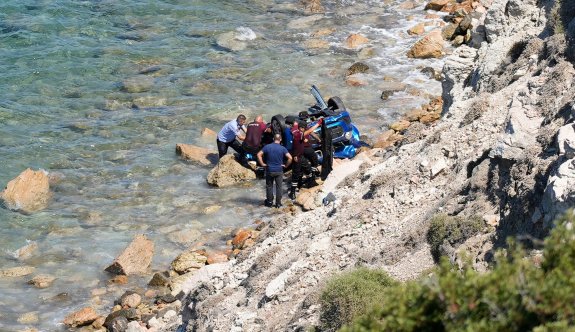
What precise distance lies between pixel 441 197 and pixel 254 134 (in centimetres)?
759

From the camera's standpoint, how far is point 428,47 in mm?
26484

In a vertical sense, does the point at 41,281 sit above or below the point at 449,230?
below

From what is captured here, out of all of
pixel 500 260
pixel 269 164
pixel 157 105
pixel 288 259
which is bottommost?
pixel 157 105

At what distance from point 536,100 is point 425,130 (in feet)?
13.1

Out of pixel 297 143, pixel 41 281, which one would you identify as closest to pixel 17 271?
pixel 41 281

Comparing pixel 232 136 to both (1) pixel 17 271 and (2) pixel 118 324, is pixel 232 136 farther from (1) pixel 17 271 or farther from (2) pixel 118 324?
(2) pixel 118 324

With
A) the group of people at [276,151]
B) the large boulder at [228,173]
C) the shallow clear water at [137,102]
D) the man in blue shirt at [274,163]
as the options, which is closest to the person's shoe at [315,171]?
the group of people at [276,151]

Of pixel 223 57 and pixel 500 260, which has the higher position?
pixel 500 260

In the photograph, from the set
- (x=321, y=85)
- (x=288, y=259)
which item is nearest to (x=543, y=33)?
(x=288, y=259)

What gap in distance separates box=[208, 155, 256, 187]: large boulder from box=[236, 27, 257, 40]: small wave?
10.7 m

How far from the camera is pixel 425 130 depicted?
15703mm

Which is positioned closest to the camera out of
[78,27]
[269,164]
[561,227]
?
[561,227]

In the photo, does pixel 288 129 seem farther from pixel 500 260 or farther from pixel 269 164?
pixel 500 260

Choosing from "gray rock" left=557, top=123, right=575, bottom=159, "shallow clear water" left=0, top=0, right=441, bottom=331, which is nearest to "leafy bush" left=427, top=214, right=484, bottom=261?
"gray rock" left=557, top=123, right=575, bottom=159
